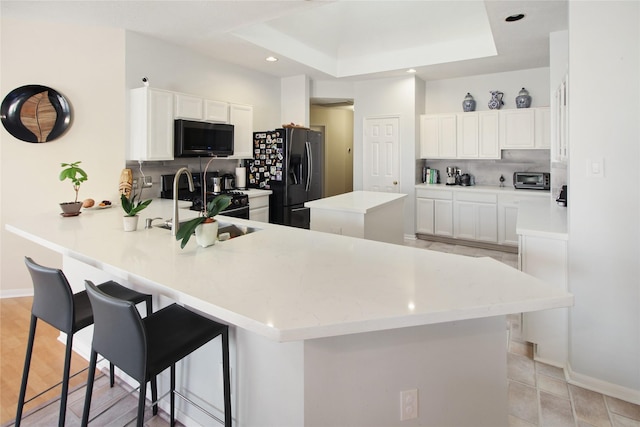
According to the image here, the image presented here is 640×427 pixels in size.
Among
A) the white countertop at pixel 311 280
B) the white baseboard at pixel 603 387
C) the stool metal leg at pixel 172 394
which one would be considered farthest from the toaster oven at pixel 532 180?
the stool metal leg at pixel 172 394

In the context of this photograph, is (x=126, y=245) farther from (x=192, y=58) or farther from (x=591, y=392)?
(x=192, y=58)

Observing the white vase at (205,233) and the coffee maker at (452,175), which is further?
the coffee maker at (452,175)

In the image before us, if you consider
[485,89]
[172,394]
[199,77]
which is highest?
[485,89]

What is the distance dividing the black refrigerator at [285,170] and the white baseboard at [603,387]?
11.4 feet

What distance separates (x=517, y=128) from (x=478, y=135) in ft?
1.69

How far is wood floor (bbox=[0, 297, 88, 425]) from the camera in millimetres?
2170

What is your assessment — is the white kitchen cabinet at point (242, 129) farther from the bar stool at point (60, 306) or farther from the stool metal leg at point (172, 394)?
the stool metal leg at point (172, 394)

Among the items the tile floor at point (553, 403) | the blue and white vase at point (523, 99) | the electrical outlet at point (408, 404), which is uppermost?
the blue and white vase at point (523, 99)

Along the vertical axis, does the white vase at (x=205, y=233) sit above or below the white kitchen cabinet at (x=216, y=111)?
below

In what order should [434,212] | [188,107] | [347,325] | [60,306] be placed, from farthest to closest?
1. [434,212]
2. [188,107]
3. [60,306]
4. [347,325]

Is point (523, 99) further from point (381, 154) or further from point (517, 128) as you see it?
point (381, 154)

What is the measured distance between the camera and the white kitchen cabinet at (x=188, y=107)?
4.05 m

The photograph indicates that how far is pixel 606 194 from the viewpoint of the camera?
2.12m

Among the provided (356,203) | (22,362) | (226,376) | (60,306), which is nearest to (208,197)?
(356,203)
